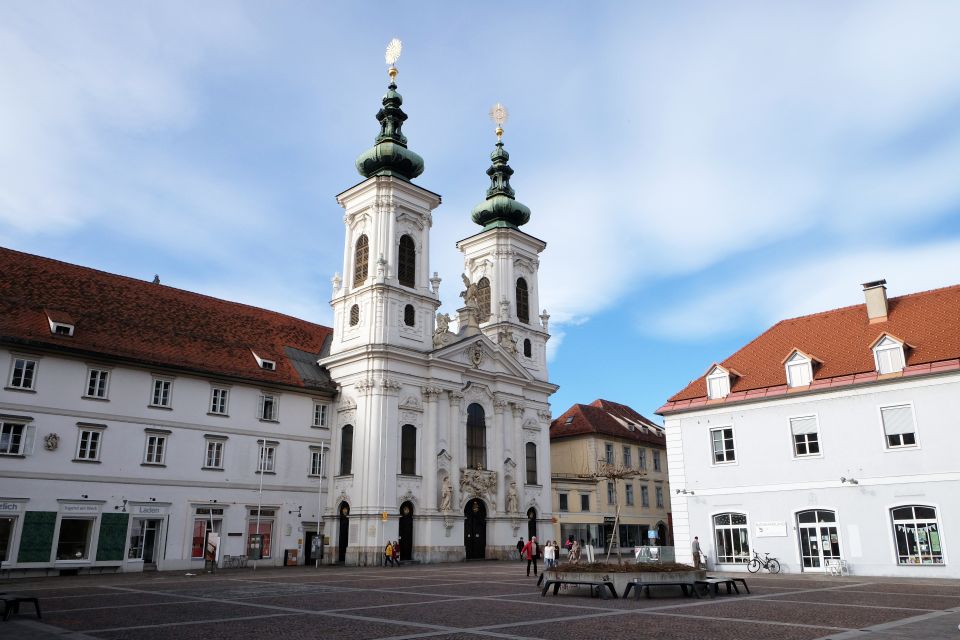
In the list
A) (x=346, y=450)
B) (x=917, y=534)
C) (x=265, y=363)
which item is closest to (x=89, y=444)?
(x=265, y=363)

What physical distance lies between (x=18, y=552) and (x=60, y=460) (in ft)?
11.9

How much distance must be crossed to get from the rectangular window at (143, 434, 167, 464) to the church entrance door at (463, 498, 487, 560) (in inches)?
644

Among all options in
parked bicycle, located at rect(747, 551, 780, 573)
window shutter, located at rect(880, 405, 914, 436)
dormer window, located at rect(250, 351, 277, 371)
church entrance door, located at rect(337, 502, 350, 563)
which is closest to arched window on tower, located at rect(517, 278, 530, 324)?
dormer window, located at rect(250, 351, 277, 371)

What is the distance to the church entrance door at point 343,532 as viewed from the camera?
39094mm

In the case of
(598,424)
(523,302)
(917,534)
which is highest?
(523,302)

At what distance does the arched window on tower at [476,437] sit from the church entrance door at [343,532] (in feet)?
25.2

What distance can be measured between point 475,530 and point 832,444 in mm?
21954

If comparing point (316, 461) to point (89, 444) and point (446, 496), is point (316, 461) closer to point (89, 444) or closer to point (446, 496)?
point (446, 496)

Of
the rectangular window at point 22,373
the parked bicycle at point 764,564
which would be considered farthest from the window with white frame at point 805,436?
the rectangular window at point 22,373

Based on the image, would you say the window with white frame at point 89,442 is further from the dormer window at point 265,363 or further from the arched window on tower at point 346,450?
the arched window on tower at point 346,450

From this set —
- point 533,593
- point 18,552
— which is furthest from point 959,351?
point 18,552

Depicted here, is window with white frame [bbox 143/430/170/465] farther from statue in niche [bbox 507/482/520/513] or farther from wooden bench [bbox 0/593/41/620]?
statue in niche [bbox 507/482/520/513]

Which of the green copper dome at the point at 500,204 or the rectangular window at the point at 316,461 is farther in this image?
the green copper dome at the point at 500,204

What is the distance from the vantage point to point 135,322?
35.2 meters
